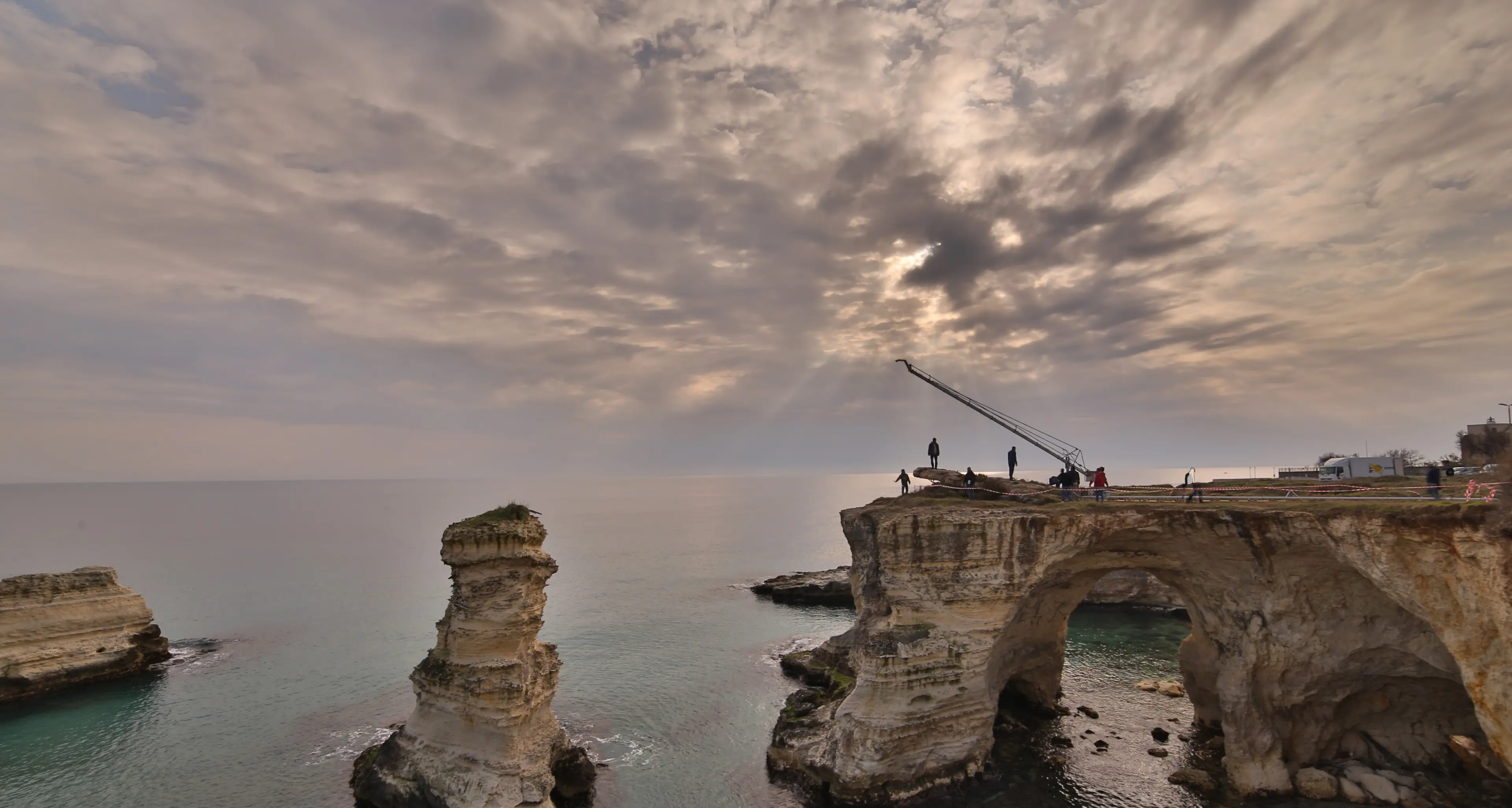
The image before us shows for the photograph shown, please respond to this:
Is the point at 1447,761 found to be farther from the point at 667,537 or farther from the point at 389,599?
the point at 667,537

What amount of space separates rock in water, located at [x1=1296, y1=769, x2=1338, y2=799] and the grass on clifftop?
2553cm

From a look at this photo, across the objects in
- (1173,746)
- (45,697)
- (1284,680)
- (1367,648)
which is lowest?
(45,697)

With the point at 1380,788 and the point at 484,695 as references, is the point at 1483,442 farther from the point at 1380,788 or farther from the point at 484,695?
the point at 484,695

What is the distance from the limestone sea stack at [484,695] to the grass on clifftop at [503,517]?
0.05m

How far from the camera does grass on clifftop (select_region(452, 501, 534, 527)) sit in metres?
21.4

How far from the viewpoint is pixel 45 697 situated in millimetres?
33594

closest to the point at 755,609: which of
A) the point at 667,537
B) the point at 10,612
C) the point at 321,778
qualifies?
the point at 321,778

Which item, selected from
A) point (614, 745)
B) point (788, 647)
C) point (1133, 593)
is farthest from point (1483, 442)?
point (614, 745)

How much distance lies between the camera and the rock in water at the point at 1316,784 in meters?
19.6

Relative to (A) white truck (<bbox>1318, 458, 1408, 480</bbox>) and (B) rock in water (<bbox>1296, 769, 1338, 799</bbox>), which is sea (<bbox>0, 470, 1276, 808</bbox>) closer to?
(B) rock in water (<bbox>1296, 769, 1338, 799</bbox>)

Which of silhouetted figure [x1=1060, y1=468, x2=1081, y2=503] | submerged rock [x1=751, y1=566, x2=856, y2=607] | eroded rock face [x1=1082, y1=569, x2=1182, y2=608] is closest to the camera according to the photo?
silhouetted figure [x1=1060, y1=468, x2=1081, y2=503]

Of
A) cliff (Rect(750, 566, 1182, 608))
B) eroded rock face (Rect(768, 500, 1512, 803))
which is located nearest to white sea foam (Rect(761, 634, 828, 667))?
cliff (Rect(750, 566, 1182, 608))

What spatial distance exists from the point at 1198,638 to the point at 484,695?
2520cm

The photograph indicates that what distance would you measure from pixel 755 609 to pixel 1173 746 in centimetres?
3566
